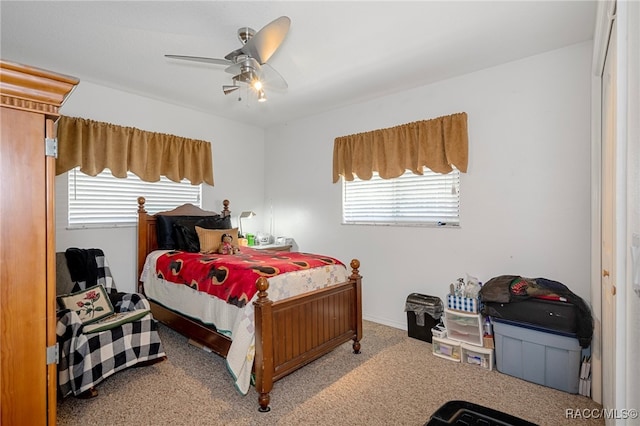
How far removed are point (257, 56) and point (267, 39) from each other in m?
0.20

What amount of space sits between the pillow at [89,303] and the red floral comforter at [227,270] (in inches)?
22.4

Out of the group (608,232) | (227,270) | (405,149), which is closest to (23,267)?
(227,270)

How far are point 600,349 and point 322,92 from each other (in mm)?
3269

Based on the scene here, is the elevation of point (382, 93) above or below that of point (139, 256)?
above

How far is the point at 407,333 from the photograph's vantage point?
10.9 ft

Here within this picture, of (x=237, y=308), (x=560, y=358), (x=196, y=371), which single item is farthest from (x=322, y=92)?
(x=560, y=358)

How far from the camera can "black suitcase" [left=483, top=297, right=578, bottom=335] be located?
2.23 meters

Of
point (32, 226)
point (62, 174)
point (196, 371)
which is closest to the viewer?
point (32, 226)

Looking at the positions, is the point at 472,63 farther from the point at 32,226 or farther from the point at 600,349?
the point at 32,226

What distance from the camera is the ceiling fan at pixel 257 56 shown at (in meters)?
1.84

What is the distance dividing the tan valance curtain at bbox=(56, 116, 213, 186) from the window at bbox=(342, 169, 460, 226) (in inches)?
77.7

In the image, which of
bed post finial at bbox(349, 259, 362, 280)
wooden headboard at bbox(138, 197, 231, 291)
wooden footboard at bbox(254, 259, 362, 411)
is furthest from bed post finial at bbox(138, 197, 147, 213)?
bed post finial at bbox(349, 259, 362, 280)

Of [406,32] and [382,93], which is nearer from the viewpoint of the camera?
[406,32]

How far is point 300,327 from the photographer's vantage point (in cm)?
239
